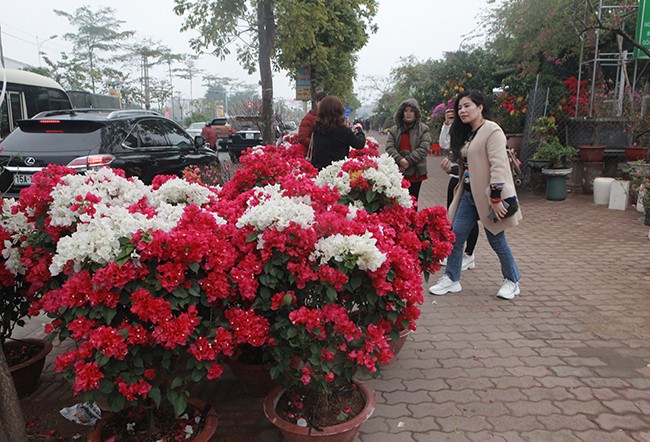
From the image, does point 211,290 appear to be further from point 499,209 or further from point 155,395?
point 499,209

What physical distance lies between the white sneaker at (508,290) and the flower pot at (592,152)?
6543mm

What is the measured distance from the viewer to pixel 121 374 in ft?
6.95

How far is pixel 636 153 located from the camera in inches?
362

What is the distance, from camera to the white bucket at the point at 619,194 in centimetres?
871

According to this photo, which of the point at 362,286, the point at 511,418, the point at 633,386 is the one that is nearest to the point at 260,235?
the point at 362,286

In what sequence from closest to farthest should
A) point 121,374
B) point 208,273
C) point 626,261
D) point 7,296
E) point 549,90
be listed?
point 121,374, point 208,273, point 7,296, point 626,261, point 549,90

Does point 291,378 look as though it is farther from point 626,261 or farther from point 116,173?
point 626,261

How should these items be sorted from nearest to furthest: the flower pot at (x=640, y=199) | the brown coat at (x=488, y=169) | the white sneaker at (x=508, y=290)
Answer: the brown coat at (x=488, y=169) → the white sneaker at (x=508, y=290) → the flower pot at (x=640, y=199)

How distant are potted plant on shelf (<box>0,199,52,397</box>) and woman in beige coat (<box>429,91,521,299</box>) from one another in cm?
340

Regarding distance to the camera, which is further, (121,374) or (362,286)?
→ (362,286)

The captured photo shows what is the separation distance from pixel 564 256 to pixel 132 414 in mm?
5476

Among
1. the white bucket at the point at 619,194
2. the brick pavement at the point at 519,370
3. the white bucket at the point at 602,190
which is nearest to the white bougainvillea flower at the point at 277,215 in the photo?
the brick pavement at the point at 519,370

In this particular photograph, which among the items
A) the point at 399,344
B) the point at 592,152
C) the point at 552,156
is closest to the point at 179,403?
the point at 399,344

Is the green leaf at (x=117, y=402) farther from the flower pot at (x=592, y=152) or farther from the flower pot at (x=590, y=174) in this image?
the flower pot at (x=590, y=174)
